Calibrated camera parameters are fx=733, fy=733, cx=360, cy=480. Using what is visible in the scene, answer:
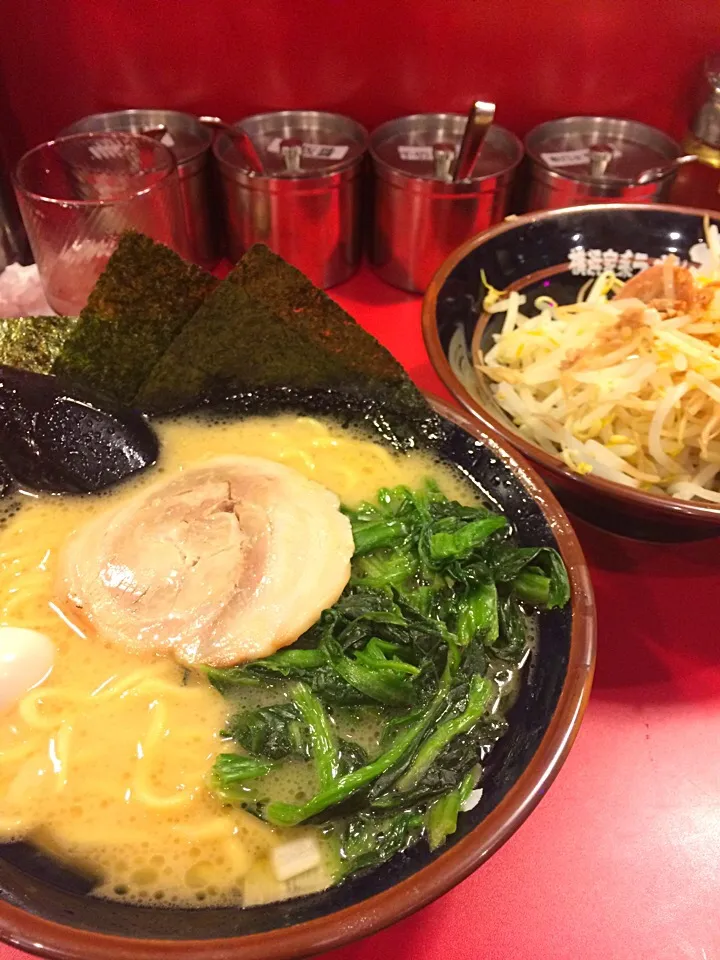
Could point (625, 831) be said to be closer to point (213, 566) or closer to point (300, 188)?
point (213, 566)

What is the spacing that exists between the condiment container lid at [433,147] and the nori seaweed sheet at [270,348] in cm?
95

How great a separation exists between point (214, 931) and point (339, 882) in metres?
0.17

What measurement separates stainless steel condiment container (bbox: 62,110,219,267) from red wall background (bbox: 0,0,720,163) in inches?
3.2

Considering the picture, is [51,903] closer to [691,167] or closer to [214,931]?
[214,931]

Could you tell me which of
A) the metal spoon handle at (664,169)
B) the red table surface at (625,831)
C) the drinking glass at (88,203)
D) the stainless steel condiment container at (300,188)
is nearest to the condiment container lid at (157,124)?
the stainless steel condiment container at (300,188)

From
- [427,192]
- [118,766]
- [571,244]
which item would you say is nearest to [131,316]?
[118,766]

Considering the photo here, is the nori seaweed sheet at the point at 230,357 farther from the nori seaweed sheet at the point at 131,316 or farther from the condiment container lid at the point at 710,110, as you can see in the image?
the condiment container lid at the point at 710,110

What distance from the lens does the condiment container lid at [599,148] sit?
2367 millimetres

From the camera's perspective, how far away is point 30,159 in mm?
2232

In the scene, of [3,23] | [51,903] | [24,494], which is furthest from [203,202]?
[51,903]

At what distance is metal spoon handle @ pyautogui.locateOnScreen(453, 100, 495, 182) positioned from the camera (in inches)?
79.7

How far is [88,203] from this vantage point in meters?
2.03

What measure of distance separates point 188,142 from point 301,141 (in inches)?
15.0

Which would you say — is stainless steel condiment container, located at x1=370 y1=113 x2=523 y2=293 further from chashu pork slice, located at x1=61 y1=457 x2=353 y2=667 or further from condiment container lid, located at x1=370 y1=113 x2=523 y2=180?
chashu pork slice, located at x1=61 y1=457 x2=353 y2=667
